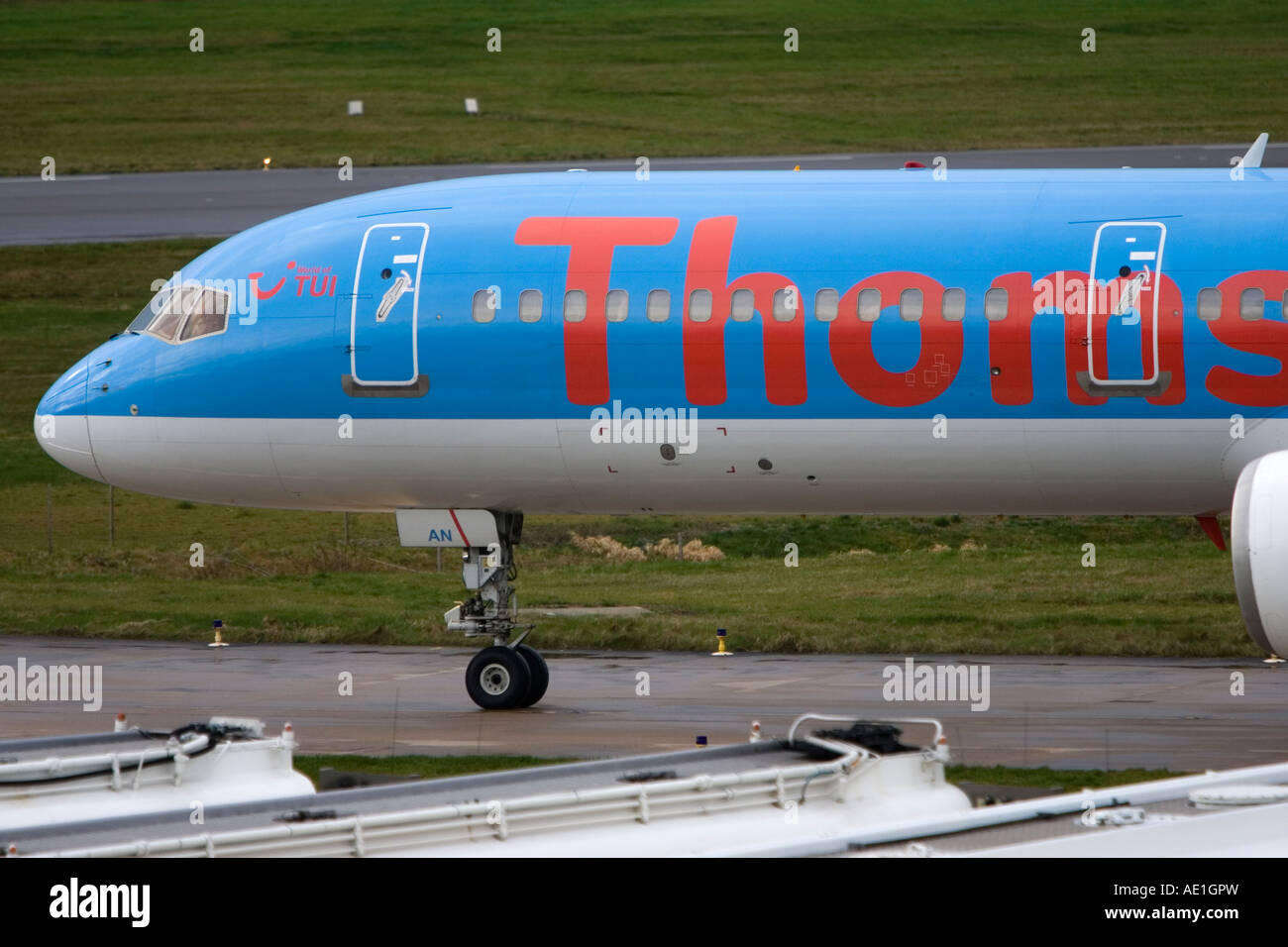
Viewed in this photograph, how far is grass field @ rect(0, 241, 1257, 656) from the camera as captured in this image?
30.3m

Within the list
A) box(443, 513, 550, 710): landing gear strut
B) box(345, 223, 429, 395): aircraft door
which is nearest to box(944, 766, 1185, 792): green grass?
box(443, 513, 550, 710): landing gear strut

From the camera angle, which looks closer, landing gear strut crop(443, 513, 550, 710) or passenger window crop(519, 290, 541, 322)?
passenger window crop(519, 290, 541, 322)

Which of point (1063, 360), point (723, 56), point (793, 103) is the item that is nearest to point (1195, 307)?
point (1063, 360)

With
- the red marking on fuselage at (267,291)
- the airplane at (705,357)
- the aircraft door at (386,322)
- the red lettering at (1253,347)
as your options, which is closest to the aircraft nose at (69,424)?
the airplane at (705,357)

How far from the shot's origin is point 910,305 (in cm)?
2131

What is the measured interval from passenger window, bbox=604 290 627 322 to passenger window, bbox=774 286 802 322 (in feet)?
5.78

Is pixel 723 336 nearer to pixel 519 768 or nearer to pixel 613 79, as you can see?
pixel 519 768

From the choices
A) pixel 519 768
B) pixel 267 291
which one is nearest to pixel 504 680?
pixel 519 768

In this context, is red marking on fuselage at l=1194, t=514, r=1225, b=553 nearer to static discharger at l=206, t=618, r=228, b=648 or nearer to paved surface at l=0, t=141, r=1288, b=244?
static discharger at l=206, t=618, r=228, b=648

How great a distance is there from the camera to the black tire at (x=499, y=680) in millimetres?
23703

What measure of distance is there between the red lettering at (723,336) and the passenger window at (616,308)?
695 millimetres

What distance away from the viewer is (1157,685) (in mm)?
25156

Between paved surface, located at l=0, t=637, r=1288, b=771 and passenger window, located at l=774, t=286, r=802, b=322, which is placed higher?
passenger window, located at l=774, t=286, r=802, b=322

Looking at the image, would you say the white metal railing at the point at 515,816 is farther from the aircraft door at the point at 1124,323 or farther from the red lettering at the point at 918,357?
the aircraft door at the point at 1124,323
